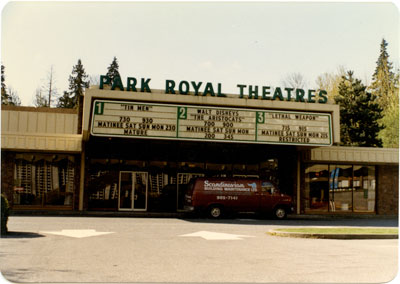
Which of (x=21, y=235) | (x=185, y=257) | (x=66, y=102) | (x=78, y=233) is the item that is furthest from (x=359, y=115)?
(x=66, y=102)

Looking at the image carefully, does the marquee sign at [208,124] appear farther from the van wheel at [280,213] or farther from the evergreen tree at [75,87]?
the evergreen tree at [75,87]

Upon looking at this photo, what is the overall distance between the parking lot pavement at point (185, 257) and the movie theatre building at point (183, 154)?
8.42 m

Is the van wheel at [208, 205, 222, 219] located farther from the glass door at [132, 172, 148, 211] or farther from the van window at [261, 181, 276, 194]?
the glass door at [132, 172, 148, 211]

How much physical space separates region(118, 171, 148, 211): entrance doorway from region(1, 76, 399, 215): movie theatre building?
6cm

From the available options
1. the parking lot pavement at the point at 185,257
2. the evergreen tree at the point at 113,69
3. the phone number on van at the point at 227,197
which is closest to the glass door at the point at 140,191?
the phone number on van at the point at 227,197

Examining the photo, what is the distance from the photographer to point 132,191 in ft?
88.1

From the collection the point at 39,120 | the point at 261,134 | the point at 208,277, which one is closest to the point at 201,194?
the point at 261,134

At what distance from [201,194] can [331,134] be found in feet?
23.9

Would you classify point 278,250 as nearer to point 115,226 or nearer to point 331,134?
point 115,226

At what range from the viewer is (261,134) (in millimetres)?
23578

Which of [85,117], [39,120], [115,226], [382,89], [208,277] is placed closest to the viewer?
[208,277]

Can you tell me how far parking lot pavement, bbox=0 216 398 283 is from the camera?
8281mm

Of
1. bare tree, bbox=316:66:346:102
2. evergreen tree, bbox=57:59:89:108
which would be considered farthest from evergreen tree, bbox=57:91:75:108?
bare tree, bbox=316:66:346:102

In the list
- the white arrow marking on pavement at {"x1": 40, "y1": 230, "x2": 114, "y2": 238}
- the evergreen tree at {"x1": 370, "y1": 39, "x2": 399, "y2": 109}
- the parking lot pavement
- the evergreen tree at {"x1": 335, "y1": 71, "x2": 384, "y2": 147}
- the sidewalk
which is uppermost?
the evergreen tree at {"x1": 370, "y1": 39, "x2": 399, "y2": 109}
